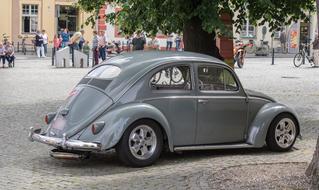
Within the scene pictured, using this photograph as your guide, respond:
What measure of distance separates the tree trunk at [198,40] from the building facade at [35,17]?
33.5 metres

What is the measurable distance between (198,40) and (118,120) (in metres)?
6.20

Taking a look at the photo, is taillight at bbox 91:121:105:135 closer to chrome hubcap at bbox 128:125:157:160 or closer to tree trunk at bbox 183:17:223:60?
chrome hubcap at bbox 128:125:157:160

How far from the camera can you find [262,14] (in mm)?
13555

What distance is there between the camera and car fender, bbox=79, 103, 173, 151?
8163 mm

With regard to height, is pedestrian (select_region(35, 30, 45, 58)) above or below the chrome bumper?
above

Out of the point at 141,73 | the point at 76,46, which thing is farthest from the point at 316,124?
the point at 76,46

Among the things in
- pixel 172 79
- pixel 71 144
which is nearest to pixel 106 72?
pixel 172 79

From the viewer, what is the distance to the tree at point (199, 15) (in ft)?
41.6

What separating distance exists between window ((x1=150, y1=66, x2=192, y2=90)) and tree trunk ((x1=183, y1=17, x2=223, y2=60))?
4903mm

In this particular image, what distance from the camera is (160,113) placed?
28.1ft

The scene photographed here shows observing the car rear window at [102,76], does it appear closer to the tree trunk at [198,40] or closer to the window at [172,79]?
the window at [172,79]

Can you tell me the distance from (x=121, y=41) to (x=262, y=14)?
Answer: 32.8 meters

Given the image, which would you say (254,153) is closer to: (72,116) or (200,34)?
(72,116)

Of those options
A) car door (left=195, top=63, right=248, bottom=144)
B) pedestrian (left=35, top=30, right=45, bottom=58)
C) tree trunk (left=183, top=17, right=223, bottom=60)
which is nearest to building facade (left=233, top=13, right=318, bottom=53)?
pedestrian (left=35, top=30, right=45, bottom=58)
